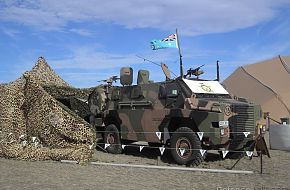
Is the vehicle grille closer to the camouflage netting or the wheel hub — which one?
the wheel hub

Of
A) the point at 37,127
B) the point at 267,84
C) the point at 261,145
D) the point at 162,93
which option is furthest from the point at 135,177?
the point at 267,84

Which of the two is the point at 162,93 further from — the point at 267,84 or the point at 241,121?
the point at 267,84

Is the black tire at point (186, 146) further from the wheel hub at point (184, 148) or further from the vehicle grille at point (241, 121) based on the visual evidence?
the vehicle grille at point (241, 121)

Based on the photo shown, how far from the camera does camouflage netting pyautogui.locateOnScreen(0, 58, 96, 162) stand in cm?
1096

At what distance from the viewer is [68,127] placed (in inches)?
439

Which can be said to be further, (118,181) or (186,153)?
(186,153)

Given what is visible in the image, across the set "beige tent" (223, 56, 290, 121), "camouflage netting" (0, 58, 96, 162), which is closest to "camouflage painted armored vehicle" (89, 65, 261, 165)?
"camouflage netting" (0, 58, 96, 162)

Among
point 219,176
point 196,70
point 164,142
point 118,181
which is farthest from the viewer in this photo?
point 196,70

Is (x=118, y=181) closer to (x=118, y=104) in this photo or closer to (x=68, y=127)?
(x=68, y=127)

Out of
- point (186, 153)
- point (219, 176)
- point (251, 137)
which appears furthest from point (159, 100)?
point (219, 176)

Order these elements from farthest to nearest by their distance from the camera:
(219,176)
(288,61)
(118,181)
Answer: (288,61) → (219,176) → (118,181)

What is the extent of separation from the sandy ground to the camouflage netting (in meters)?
0.49

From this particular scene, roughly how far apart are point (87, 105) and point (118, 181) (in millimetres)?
7958

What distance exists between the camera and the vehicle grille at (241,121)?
1005 centimetres
